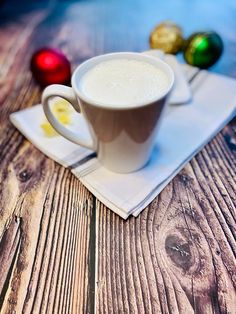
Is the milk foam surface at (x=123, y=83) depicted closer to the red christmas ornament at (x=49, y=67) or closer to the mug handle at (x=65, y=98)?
the mug handle at (x=65, y=98)

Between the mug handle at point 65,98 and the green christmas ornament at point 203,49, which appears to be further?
the green christmas ornament at point 203,49

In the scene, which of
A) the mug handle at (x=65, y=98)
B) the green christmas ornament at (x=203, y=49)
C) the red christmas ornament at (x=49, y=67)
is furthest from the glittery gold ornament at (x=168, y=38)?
the mug handle at (x=65, y=98)

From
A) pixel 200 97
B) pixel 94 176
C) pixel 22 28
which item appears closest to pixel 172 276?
pixel 94 176

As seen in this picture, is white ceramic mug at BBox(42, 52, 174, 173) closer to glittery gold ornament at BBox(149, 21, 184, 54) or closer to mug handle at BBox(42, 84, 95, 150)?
mug handle at BBox(42, 84, 95, 150)

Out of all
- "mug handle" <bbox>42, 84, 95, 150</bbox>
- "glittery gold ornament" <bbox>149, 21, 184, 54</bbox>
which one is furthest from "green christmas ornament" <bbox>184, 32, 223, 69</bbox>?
"mug handle" <bbox>42, 84, 95, 150</bbox>

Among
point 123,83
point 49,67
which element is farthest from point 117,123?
point 49,67

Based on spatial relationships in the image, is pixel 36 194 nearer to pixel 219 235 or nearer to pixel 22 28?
pixel 219 235

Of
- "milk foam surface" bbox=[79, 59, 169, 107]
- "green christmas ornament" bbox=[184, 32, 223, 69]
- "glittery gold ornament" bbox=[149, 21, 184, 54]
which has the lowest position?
"green christmas ornament" bbox=[184, 32, 223, 69]
